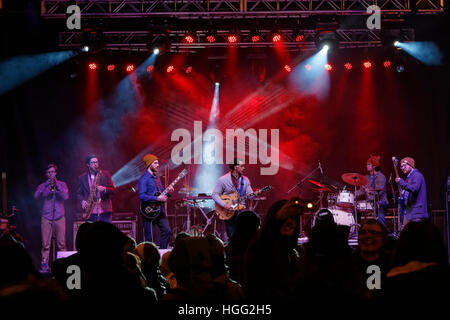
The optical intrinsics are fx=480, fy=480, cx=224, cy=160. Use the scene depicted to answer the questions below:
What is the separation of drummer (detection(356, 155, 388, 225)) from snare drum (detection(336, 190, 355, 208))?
1.66 feet

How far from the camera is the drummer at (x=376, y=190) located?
1262cm

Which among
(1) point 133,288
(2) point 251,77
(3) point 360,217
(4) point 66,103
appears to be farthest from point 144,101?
(1) point 133,288

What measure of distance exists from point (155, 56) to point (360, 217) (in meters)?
7.60

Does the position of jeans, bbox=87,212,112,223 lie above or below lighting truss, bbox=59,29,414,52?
below

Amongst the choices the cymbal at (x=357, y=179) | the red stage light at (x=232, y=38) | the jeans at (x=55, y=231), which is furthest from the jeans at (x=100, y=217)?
the cymbal at (x=357, y=179)

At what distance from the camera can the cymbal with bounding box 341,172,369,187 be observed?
13.5m

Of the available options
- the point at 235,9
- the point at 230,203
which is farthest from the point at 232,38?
the point at 230,203

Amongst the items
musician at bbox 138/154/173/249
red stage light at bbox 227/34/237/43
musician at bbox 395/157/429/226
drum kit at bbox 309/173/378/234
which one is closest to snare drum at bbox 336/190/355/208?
drum kit at bbox 309/173/378/234

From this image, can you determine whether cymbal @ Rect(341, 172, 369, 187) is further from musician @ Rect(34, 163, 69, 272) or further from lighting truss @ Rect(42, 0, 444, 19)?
musician @ Rect(34, 163, 69, 272)

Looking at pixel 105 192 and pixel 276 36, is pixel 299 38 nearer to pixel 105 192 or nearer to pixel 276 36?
pixel 276 36
